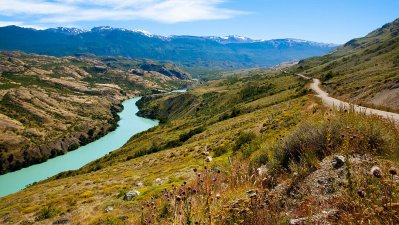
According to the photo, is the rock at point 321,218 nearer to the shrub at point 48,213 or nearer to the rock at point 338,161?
the rock at point 338,161

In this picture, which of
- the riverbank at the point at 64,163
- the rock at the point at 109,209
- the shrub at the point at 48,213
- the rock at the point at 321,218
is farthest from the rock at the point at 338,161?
the riverbank at the point at 64,163

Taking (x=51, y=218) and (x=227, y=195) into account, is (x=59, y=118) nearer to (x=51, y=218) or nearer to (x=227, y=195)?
(x=51, y=218)

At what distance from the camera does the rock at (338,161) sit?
7196 mm

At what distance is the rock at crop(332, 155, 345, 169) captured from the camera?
23.6 ft

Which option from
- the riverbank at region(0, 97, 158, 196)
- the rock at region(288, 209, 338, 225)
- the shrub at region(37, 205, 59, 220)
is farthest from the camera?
the riverbank at region(0, 97, 158, 196)

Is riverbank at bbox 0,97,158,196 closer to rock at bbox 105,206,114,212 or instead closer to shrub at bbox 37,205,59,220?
shrub at bbox 37,205,59,220

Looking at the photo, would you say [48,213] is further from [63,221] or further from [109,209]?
[109,209]

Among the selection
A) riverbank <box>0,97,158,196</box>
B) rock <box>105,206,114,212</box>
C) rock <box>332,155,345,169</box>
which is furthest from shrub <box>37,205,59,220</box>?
riverbank <box>0,97,158,196</box>

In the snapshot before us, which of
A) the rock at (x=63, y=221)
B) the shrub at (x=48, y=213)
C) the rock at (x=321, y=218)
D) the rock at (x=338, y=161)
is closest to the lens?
the rock at (x=321, y=218)

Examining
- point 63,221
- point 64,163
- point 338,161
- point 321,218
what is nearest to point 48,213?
point 63,221

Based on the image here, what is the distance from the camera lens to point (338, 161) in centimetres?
732

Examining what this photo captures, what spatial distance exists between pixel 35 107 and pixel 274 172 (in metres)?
207

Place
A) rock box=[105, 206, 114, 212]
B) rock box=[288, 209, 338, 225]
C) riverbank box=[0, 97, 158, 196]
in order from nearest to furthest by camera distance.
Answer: rock box=[288, 209, 338, 225], rock box=[105, 206, 114, 212], riverbank box=[0, 97, 158, 196]

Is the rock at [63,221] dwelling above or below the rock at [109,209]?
below
